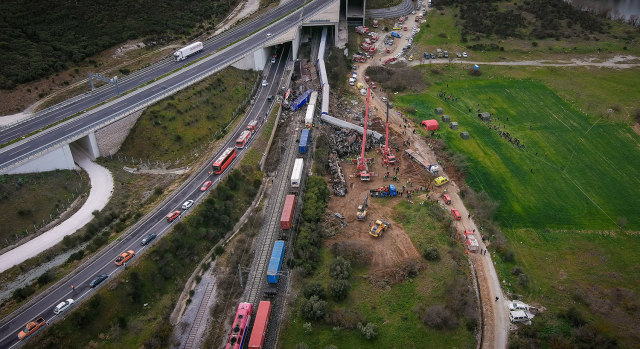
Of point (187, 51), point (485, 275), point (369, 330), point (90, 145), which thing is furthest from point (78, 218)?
point (485, 275)

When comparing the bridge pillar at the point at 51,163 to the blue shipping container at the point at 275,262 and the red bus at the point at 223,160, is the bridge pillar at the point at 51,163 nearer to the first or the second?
the red bus at the point at 223,160

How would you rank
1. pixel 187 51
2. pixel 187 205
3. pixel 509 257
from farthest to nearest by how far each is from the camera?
pixel 187 51
pixel 187 205
pixel 509 257

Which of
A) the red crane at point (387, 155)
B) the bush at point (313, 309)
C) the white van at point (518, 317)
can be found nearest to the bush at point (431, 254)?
the white van at point (518, 317)

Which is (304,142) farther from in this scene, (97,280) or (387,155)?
(97,280)

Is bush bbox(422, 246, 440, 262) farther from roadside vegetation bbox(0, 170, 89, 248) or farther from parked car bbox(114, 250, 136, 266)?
roadside vegetation bbox(0, 170, 89, 248)

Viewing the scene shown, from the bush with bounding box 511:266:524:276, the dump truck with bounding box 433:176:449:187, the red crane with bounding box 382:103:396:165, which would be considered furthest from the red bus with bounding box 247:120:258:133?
the bush with bounding box 511:266:524:276
